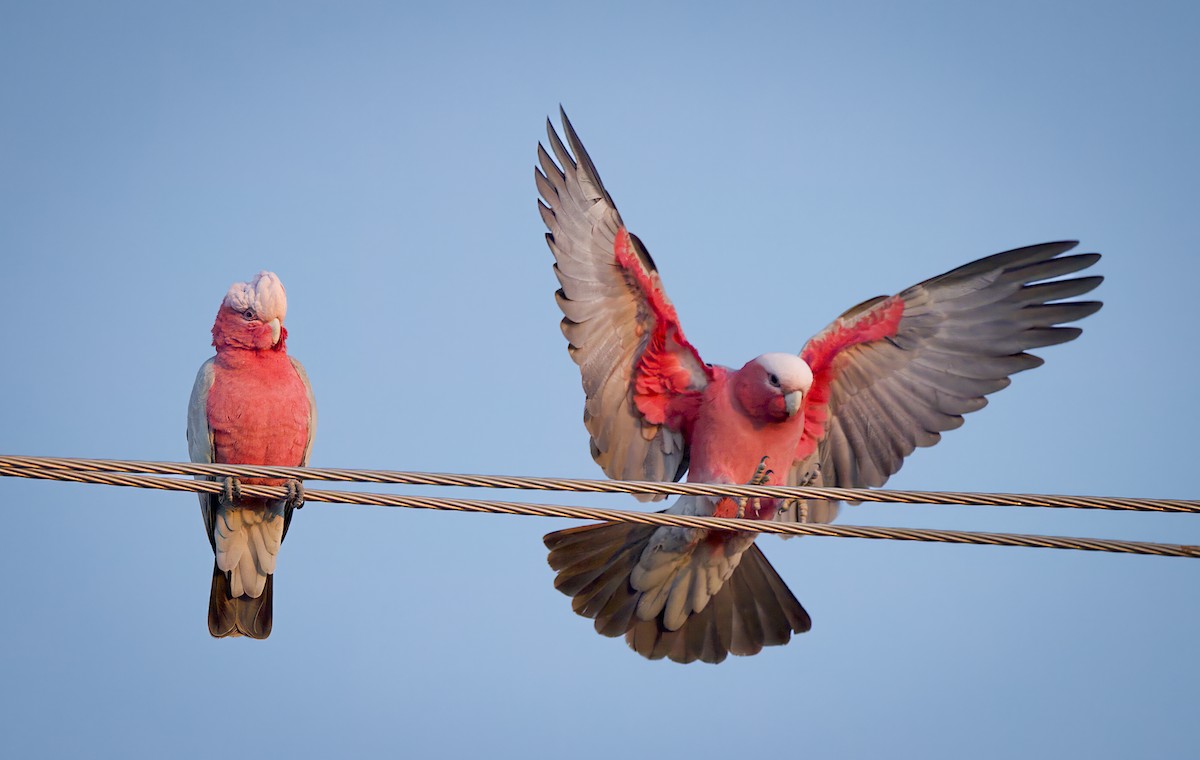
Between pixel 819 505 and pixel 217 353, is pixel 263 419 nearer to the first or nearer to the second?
pixel 217 353

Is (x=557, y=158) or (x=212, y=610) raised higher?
(x=557, y=158)

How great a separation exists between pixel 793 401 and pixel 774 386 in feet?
0.54

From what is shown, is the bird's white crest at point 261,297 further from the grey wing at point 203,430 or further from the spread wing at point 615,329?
the spread wing at point 615,329

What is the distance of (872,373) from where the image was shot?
9125 mm

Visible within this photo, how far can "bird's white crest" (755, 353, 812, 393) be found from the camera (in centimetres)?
837

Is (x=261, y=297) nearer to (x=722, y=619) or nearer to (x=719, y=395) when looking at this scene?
(x=719, y=395)

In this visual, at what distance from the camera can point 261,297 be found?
811cm

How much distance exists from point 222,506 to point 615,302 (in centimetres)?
301

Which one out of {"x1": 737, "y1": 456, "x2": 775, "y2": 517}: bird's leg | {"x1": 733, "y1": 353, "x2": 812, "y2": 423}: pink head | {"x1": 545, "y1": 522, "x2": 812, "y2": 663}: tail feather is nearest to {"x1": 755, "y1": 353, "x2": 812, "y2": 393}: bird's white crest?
{"x1": 733, "y1": 353, "x2": 812, "y2": 423}: pink head

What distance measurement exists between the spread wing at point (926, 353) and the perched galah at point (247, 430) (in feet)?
11.9

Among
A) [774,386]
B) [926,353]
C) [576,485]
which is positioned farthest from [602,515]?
[926,353]

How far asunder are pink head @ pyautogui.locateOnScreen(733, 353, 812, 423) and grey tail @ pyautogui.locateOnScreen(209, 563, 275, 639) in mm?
3504

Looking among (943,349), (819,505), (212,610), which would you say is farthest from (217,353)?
(943,349)

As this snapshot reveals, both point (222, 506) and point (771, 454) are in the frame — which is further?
point (771, 454)
